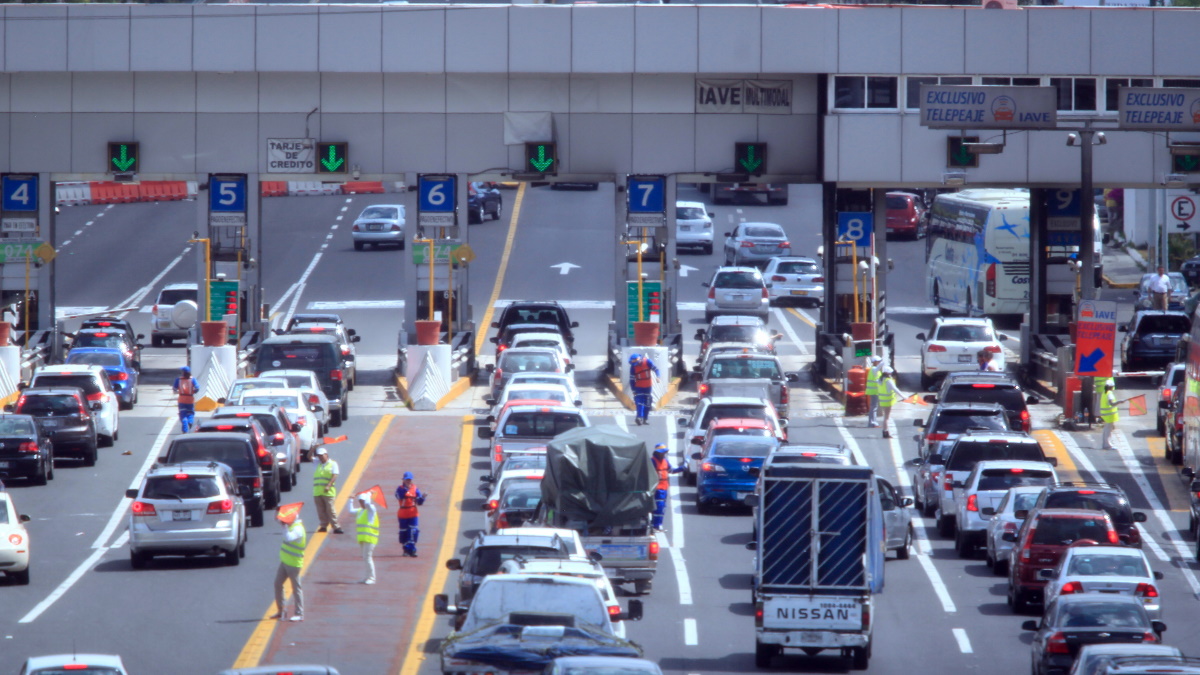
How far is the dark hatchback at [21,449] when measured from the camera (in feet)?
99.4

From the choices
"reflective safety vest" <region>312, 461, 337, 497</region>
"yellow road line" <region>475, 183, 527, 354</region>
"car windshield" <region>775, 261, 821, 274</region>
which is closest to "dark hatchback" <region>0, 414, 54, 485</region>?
"reflective safety vest" <region>312, 461, 337, 497</region>

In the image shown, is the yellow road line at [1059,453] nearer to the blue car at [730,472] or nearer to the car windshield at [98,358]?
the blue car at [730,472]

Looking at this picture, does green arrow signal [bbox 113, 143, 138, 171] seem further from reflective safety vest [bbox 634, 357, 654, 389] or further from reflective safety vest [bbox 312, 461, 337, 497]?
reflective safety vest [bbox 312, 461, 337, 497]

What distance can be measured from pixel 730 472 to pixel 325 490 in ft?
21.6

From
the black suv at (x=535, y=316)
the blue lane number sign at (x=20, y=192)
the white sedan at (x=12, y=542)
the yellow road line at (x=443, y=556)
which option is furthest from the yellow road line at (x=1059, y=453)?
the blue lane number sign at (x=20, y=192)

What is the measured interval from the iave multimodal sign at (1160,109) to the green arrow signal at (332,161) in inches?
758

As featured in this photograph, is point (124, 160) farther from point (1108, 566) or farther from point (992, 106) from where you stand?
point (1108, 566)

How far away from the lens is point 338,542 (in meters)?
27.0

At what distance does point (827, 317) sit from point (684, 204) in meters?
27.8

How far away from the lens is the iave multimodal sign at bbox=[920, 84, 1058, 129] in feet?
120

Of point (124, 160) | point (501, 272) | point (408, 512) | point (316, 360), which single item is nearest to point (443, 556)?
point (408, 512)

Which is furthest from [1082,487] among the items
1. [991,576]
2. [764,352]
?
[764,352]

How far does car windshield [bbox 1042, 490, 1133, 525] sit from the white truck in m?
5.53

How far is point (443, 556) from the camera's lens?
25.8 meters
